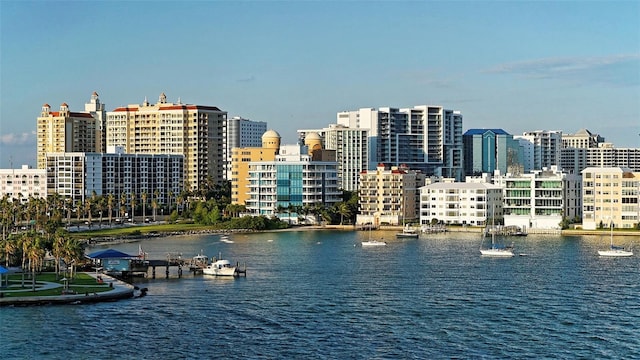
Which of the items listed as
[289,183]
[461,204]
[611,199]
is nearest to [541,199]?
[611,199]

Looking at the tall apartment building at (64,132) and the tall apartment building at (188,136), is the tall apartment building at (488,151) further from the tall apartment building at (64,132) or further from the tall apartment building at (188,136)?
the tall apartment building at (64,132)

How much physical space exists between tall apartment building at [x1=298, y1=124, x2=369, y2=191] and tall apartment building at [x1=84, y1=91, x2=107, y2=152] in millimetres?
34340

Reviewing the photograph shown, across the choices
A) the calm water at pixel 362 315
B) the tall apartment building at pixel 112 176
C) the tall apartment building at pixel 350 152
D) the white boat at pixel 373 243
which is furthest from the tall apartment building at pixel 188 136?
the calm water at pixel 362 315

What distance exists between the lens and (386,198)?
11400 centimetres

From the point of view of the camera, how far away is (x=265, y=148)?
12088 centimetres

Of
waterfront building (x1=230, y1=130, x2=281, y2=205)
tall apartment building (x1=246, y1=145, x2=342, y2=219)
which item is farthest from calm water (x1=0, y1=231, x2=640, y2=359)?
waterfront building (x1=230, y1=130, x2=281, y2=205)

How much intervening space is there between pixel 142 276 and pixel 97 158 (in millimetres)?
70571

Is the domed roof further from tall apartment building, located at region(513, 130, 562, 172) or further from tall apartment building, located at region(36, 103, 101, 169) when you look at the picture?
tall apartment building, located at region(513, 130, 562, 172)

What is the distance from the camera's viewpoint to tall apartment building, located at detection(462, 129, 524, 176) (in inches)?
6816

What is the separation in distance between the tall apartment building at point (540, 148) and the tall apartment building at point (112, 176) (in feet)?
266

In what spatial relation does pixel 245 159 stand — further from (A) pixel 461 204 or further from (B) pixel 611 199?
(B) pixel 611 199

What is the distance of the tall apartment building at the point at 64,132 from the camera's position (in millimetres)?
148625

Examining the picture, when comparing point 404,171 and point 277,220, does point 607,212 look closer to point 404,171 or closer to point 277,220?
point 404,171

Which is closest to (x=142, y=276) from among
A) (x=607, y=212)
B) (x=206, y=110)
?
(x=607, y=212)
